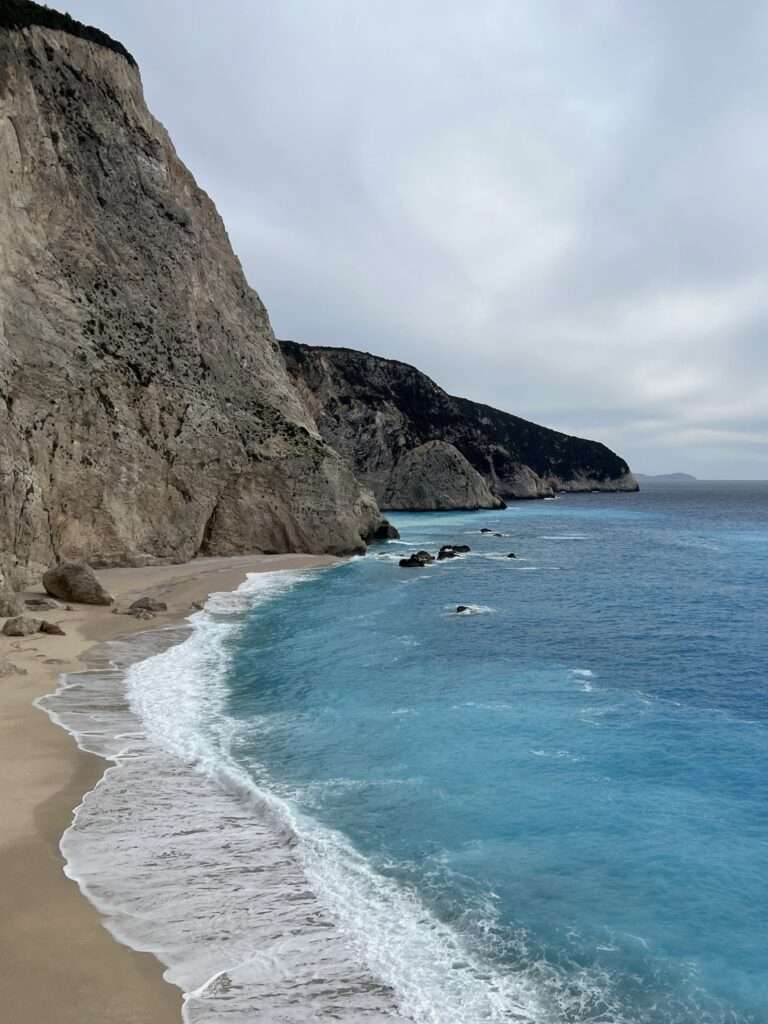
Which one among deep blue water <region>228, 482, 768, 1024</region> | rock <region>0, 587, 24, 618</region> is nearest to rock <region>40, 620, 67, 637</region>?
rock <region>0, 587, 24, 618</region>

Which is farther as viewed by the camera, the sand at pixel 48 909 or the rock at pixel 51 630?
the rock at pixel 51 630

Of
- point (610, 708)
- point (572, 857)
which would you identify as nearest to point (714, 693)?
point (610, 708)

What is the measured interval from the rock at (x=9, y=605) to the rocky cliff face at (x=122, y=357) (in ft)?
9.17

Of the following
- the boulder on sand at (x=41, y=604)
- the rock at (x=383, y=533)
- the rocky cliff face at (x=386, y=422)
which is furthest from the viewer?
the rocky cliff face at (x=386, y=422)

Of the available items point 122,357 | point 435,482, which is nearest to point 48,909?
point 122,357

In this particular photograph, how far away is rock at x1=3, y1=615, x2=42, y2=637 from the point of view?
25953 millimetres

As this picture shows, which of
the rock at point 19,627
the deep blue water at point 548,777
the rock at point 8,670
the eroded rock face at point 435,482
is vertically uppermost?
the eroded rock face at point 435,482

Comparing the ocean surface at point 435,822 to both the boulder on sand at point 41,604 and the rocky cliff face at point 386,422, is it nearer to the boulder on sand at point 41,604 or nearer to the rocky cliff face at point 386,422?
the boulder on sand at point 41,604

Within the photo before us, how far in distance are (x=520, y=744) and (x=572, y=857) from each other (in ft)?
17.2

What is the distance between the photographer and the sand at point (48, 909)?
7969 mm

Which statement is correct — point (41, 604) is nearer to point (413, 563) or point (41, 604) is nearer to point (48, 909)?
point (48, 909)

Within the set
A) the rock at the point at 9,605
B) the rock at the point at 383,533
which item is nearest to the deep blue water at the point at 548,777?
the rock at the point at 9,605

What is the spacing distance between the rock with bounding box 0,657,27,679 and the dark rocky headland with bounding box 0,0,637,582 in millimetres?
10099

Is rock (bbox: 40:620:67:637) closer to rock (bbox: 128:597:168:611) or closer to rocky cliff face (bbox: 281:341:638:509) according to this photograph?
rock (bbox: 128:597:168:611)
